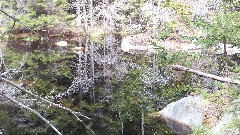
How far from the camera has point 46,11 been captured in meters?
23.7

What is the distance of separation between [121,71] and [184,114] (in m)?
5.81

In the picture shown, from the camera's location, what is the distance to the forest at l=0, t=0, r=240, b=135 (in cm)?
513

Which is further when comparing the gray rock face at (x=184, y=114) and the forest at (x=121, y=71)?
the gray rock face at (x=184, y=114)

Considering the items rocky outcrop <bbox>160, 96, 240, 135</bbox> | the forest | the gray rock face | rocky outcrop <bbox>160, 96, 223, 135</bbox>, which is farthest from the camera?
the gray rock face

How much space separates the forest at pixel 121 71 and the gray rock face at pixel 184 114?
0.03 meters

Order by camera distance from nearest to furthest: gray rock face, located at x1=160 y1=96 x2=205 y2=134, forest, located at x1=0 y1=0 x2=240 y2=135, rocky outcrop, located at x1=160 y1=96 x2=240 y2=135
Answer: forest, located at x1=0 y1=0 x2=240 y2=135 < rocky outcrop, located at x1=160 y1=96 x2=240 y2=135 < gray rock face, located at x1=160 y1=96 x2=205 y2=134

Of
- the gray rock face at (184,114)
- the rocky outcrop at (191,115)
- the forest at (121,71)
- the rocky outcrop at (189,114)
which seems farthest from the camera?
the gray rock face at (184,114)

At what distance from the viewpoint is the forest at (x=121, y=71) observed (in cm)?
513

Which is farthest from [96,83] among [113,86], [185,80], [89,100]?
[185,80]

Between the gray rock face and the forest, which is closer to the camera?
the forest

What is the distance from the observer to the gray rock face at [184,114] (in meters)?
7.79

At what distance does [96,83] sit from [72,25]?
10207mm

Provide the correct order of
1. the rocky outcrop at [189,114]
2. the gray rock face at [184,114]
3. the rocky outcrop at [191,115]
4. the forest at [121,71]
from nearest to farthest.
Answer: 1. the forest at [121,71]
2. the rocky outcrop at [191,115]
3. the rocky outcrop at [189,114]
4. the gray rock face at [184,114]

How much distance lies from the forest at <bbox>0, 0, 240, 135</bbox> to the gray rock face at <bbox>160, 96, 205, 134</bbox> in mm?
30
